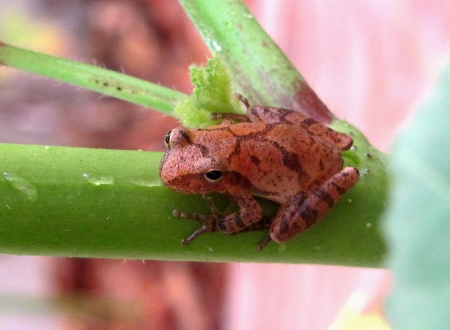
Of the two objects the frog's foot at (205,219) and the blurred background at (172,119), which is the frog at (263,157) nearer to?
the frog's foot at (205,219)

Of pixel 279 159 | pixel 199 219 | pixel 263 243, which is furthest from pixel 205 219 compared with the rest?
pixel 279 159

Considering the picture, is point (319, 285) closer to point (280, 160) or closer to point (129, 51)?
point (280, 160)

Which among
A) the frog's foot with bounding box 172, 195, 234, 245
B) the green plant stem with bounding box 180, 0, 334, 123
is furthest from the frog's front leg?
the green plant stem with bounding box 180, 0, 334, 123

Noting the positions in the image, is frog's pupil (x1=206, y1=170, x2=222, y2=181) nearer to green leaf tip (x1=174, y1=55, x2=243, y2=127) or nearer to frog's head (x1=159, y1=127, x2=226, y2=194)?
frog's head (x1=159, y1=127, x2=226, y2=194)

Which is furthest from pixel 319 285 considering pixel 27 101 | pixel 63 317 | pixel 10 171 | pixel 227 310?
pixel 27 101

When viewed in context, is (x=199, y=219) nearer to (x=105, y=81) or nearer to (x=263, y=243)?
(x=263, y=243)
